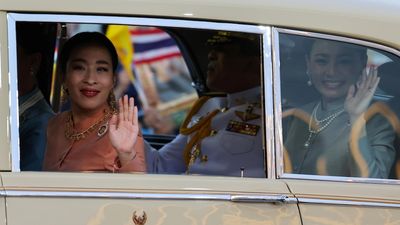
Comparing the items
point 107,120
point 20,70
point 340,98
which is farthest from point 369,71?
point 20,70

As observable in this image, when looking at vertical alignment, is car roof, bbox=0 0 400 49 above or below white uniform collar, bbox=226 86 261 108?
above

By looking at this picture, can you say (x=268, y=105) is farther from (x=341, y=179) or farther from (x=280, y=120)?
(x=341, y=179)

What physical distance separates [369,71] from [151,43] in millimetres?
6326

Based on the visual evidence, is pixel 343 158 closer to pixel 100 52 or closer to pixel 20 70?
pixel 100 52

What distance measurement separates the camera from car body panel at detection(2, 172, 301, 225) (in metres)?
3.56

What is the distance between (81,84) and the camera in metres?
4.16

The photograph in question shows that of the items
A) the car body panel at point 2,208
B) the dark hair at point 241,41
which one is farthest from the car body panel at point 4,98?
the dark hair at point 241,41

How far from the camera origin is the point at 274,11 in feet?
12.9

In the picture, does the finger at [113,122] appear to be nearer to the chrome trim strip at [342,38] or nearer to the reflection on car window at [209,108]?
the reflection on car window at [209,108]

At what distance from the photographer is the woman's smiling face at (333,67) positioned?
401cm

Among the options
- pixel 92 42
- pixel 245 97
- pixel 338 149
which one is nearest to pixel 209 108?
pixel 245 97

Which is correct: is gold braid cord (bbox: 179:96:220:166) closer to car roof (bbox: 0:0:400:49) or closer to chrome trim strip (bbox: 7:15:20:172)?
car roof (bbox: 0:0:400:49)

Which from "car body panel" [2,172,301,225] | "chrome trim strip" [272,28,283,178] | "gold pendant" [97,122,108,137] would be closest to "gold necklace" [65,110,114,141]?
"gold pendant" [97,122,108,137]

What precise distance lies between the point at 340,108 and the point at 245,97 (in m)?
0.57
